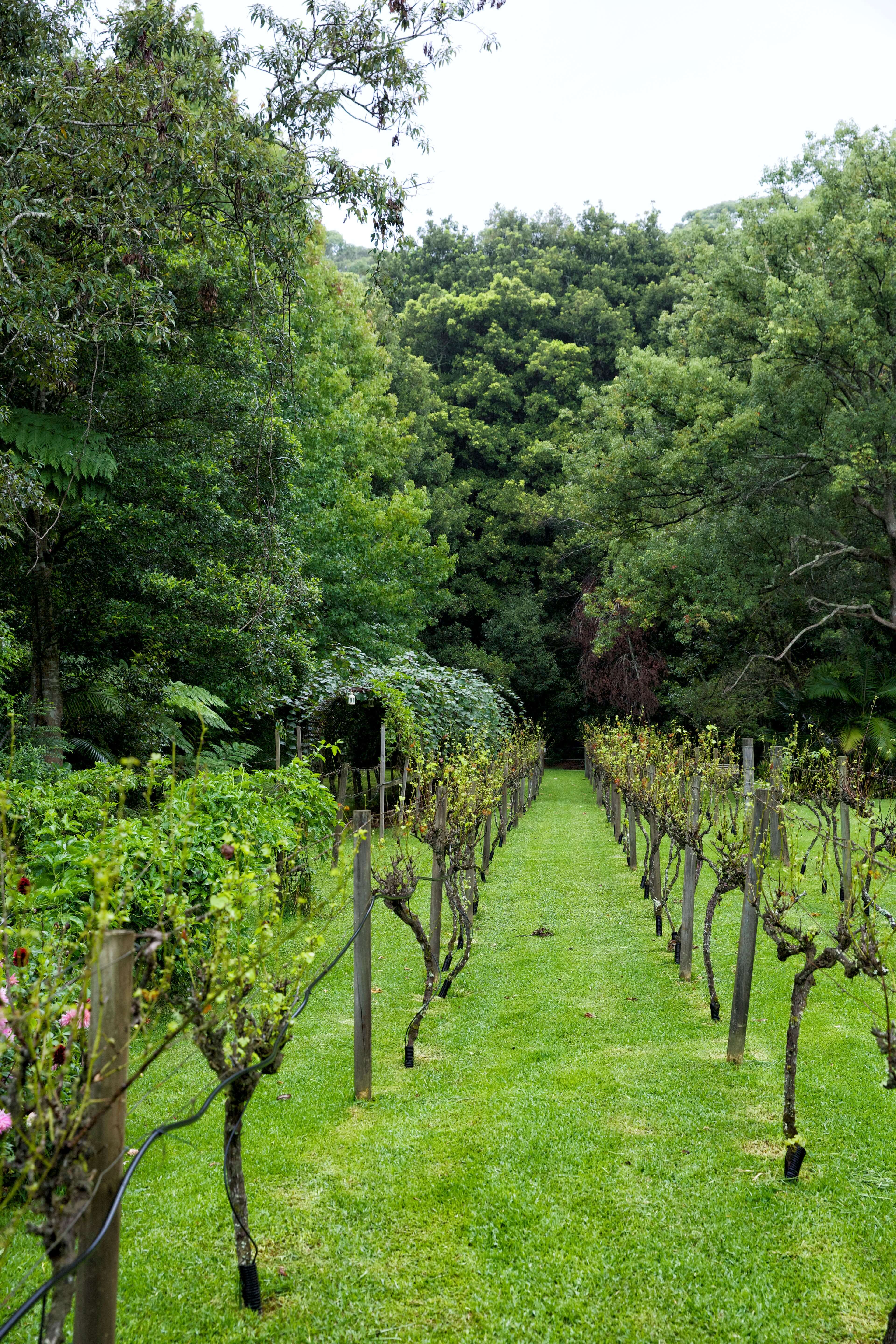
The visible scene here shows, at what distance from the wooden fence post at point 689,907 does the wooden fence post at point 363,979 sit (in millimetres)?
2884

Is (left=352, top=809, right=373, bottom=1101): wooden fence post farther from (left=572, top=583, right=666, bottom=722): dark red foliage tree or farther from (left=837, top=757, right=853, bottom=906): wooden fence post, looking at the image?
(left=572, top=583, right=666, bottom=722): dark red foliage tree

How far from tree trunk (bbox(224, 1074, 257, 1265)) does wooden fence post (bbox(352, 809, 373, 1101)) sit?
Answer: 5.41 ft

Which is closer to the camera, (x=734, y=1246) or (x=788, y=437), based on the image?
(x=734, y=1246)

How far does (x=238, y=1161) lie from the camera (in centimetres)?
298

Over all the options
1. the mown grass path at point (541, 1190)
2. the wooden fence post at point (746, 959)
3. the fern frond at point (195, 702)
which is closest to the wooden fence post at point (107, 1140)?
the mown grass path at point (541, 1190)

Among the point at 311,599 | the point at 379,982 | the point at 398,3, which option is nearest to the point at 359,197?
the point at 398,3

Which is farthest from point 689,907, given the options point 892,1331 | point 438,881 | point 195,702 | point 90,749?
point 90,749

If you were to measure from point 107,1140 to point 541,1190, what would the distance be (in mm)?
2380

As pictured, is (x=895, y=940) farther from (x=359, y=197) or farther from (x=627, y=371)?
(x=627, y=371)

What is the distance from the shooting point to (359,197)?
308 inches

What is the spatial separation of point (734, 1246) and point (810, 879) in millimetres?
7950

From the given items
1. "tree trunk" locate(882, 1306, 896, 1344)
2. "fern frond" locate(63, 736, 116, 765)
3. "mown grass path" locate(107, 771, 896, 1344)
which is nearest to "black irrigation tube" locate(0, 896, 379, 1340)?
"mown grass path" locate(107, 771, 896, 1344)

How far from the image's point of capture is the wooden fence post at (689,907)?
679cm

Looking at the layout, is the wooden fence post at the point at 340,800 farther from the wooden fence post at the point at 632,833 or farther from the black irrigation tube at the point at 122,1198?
the wooden fence post at the point at 632,833
